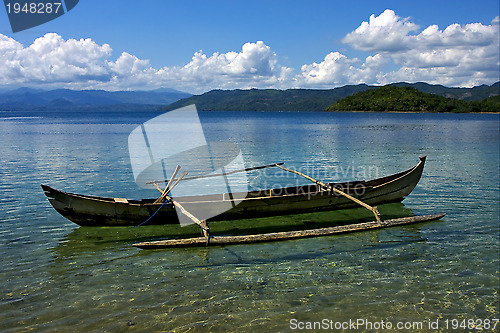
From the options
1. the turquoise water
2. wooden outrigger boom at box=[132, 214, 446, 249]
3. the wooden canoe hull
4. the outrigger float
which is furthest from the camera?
the wooden canoe hull

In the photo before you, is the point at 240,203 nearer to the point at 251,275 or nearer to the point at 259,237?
the point at 259,237

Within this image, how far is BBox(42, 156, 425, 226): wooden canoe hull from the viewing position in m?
12.0

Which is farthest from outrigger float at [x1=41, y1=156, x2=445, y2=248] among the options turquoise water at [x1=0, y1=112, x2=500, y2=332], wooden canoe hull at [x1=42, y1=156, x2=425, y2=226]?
turquoise water at [x1=0, y1=112, x2=500, y2=332]

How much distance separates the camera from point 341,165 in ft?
91.5

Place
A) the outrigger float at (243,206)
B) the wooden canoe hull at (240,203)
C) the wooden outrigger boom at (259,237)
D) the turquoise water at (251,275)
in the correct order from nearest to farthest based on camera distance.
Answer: the turquoise water at (251,275), the wooden outrigger boom at (259,237), the outrigger float at (243,206), the wooden canoe hull at (240,203)

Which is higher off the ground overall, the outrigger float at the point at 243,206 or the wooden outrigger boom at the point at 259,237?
the outrigger float at the point at 243,206

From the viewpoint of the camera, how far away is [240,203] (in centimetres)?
1323

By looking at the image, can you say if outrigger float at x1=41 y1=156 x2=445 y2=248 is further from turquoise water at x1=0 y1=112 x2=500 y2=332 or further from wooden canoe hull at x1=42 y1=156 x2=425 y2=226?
turquoise water at x1=0 y1=112 x2=500 y2=332

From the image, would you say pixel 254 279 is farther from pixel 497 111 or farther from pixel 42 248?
pixel 497 111

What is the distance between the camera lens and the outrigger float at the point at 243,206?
11.4 metres

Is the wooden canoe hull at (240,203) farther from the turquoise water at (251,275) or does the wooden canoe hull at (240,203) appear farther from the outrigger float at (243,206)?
the turquoise water at (251,275)

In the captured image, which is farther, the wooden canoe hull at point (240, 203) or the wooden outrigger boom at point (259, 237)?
the wooden canoe hull at point (240, 203)

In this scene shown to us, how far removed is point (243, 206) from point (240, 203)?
185 millimetres

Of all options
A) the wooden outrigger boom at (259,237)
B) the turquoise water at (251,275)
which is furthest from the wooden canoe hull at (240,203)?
the wooden outrigger boom at (259,237)
